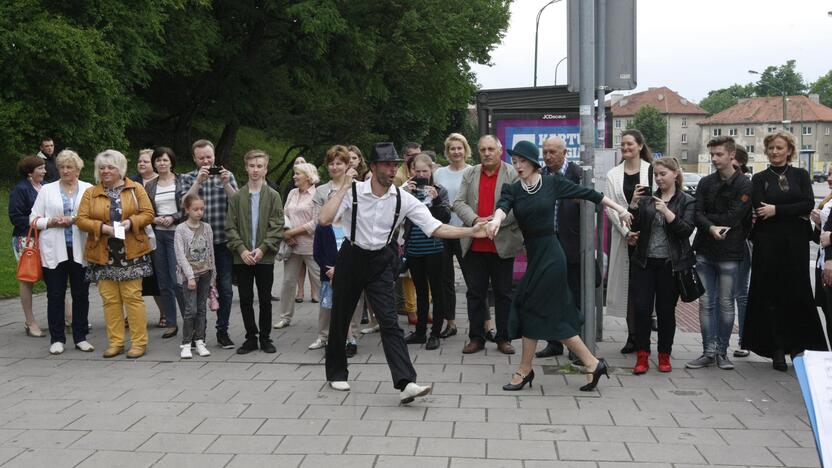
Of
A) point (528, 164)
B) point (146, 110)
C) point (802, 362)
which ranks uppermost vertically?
point (146, 110)

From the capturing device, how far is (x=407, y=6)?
3181 centimetres

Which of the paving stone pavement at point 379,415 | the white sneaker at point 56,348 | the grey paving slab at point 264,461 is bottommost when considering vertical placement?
the paving stone pavement at point 379,415

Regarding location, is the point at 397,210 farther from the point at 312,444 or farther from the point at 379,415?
the point at 312,444

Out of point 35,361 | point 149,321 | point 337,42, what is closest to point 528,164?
point 35,361

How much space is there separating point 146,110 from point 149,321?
20393mm

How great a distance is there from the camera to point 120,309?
813cm

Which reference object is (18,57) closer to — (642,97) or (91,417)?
(91,417)

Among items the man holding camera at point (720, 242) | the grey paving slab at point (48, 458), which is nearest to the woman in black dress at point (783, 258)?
the man holding camera at point (720, 242)

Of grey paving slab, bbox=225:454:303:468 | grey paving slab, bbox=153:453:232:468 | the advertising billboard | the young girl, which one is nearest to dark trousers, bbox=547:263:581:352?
the advertising billboard

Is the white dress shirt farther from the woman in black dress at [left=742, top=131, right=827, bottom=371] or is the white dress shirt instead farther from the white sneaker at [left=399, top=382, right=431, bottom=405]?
the woman in black dress at [left=742, top=131, right=827, bottom=371]

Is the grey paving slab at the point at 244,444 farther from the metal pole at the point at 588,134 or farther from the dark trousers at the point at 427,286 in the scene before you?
the dark trousers at the point at 427,286

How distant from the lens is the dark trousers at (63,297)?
8.25 metres

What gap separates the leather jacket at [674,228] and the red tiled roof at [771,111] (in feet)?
408

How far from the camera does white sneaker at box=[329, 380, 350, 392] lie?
654cm
